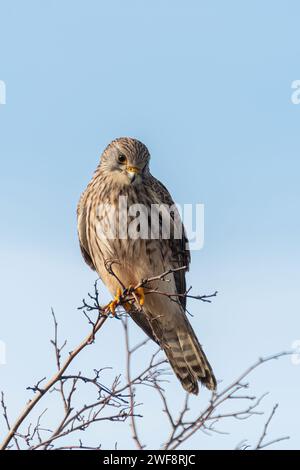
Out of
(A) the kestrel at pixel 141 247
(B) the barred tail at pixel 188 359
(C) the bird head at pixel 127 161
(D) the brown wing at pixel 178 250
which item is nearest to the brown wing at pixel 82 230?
(A) the kestrel at pixel 141 247

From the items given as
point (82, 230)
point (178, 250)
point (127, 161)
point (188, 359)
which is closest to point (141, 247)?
point (178, 250)

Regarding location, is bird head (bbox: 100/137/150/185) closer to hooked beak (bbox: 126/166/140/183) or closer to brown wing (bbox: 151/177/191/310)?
hooked beak (bbox: 126/166/140/183)

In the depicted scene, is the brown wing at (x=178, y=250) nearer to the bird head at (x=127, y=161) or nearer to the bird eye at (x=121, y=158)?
the bird head at (x=127, y=161)

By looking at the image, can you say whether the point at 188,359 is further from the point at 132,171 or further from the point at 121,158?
the point at 121,158

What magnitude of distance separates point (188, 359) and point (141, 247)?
91cm

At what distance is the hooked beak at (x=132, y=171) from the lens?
6338 mm

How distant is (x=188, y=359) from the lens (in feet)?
21.2

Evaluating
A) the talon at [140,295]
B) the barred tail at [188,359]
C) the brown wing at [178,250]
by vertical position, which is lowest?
the barred tail at [188,359]

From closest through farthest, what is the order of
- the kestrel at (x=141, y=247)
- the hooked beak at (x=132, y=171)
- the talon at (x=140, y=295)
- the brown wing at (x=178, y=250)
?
the talon at (x=140, y=295), the kestrel at (x=141, y=247), the hooked beak at (x=132, y=171), the brown wing at (x=178, y=250)

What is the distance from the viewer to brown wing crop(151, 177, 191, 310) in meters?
6.46

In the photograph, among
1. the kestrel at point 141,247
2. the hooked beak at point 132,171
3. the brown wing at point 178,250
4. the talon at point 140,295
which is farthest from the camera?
the brown wing at point 178,250

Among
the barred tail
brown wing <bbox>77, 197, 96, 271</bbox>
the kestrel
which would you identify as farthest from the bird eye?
the barred tail

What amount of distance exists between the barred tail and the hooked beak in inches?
46.2
